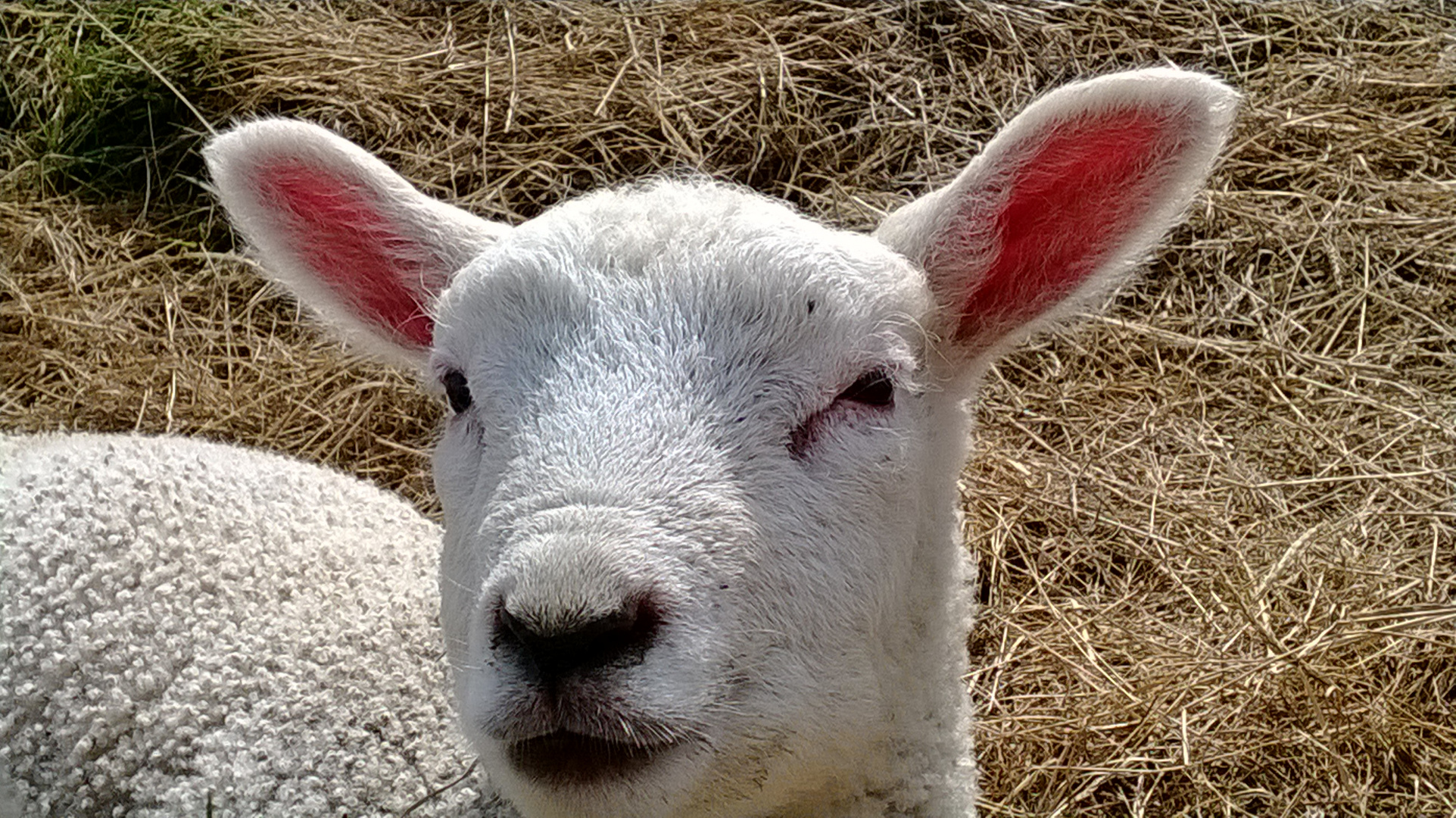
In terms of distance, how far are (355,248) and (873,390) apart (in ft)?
4.54

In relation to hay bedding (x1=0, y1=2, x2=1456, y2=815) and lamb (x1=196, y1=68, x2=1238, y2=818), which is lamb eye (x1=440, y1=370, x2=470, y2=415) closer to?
lamb (x1=196, y1=68, x2=1238, y2=818)

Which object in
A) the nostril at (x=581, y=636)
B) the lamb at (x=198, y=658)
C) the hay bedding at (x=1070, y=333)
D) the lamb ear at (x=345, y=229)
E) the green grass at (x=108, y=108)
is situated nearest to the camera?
the nostril at (x=581, y=636)

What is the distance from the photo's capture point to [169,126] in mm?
6551

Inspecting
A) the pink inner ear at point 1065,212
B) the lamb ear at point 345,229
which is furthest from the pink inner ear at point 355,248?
the pink inner ear at point 1065,212

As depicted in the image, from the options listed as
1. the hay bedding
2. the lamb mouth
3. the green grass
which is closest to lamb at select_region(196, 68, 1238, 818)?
the lamb mouth

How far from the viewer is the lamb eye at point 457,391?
2.64 m

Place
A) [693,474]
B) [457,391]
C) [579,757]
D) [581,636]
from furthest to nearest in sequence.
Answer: [457,391] < [693,474] < [579,757] < [581,636]

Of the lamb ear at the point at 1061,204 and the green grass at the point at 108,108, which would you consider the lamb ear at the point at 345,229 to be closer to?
the lamb ear at the point at 1061,204

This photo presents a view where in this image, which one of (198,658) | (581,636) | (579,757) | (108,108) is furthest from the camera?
(108,108)

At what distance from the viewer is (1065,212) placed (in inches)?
108

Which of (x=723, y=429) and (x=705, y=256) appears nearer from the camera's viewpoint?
(x=723, y=429)

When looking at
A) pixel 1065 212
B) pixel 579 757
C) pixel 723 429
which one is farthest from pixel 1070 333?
pixel 579 757

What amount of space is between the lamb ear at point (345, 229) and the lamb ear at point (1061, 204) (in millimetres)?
1056

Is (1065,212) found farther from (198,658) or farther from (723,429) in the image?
(198,658)
